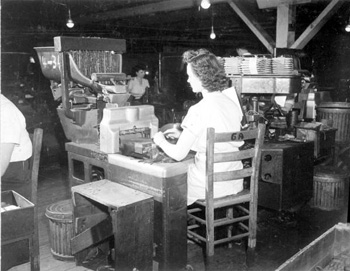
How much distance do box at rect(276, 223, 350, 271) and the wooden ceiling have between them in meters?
3.81

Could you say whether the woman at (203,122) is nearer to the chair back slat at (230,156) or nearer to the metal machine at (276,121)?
the chair back slat at (230,156)

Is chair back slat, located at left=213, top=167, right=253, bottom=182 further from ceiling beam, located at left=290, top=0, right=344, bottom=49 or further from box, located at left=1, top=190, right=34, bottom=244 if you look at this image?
ceiling beam, located at left=290, top=0, right=344, bottom=49

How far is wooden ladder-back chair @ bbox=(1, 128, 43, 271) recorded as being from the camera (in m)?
2.03

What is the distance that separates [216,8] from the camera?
23.3 ft

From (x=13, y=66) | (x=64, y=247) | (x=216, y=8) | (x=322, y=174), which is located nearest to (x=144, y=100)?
(x=216, y=8)

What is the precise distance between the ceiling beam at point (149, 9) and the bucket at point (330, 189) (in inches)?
128

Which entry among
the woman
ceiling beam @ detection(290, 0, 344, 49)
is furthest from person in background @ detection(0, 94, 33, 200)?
ceiling beam @ detection(290, 0, 344, 49)

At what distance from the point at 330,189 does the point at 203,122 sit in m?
2.44

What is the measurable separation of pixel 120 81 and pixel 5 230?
166 cm

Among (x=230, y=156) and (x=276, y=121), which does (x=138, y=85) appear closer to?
(x=276, y=121)

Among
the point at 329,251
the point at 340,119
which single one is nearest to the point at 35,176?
the point at 329,251

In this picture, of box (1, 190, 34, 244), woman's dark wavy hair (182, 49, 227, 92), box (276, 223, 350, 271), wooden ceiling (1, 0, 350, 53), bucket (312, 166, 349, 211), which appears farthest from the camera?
wooden ceiling (1, 0, 350, 53)

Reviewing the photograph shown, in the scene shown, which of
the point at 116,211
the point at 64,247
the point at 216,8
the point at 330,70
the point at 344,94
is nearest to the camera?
the point at 116,211

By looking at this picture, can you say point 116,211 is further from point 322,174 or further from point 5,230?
point 322,174
